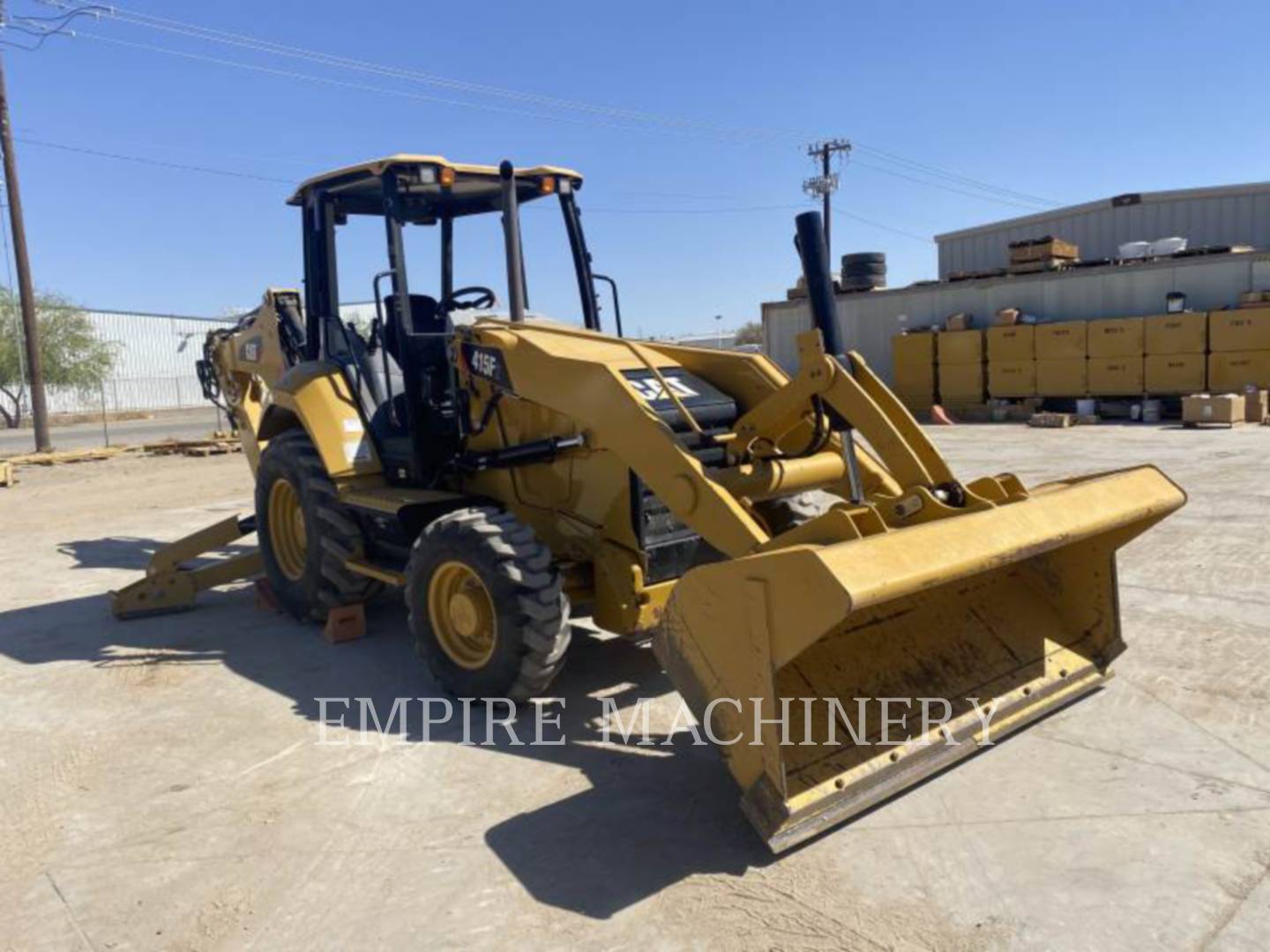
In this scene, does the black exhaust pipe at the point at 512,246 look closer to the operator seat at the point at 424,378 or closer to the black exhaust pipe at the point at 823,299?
the operator seat at the point at 424,378

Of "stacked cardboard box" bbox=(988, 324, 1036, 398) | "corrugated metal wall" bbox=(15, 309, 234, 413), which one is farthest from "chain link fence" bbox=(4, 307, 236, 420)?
"stacked cardboard box" bbox=(988, 324, 1036, 398)

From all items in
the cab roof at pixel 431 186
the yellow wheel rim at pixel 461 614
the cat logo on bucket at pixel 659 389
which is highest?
the cab roof at pixel 431 186

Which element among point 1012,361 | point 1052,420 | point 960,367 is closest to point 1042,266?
point 1012,361

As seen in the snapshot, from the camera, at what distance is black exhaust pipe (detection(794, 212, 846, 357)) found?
12.5 feet

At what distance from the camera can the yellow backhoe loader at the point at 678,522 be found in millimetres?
3375

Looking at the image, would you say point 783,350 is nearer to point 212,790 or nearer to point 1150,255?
point 1150,255

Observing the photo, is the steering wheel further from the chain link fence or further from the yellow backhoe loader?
the chain link fence

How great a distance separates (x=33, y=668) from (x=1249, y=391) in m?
18.4

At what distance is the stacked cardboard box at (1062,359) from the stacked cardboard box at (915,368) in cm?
259

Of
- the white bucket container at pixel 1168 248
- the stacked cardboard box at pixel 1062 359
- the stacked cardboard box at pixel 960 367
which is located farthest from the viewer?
the stacked cardboard box at pixel 960 367

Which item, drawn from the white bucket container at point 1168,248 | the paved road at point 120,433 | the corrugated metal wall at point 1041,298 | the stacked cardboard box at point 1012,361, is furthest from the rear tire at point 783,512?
the paved road at point 120,433

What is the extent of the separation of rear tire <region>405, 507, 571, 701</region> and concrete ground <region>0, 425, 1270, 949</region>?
32 centimetres

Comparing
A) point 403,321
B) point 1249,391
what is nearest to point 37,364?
point 403,321

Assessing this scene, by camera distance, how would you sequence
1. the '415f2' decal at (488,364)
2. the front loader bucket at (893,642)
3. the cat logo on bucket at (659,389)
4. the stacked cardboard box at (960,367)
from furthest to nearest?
1. the stacked cardboard box at (960,367)
2. the '415f2' decal at (488,364)
3. the cat logo on bucket at (659,389)
4. the front loader bucket at (893,642)
